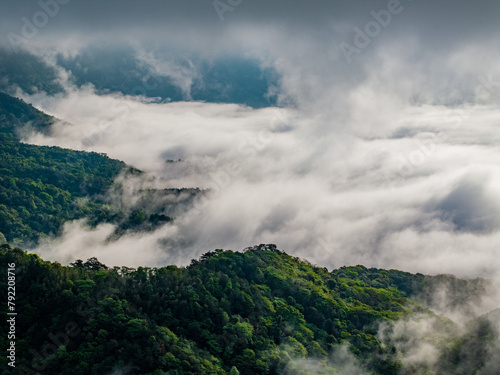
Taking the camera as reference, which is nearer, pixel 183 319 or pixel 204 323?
pixel 183 319

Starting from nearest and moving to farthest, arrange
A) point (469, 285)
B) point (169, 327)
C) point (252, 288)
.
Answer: point (169, 327) < point (252, 288) < point (469, 285)

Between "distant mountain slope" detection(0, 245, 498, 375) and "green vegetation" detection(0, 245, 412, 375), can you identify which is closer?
"green vegetation" detection(0, 245, 412, 375)

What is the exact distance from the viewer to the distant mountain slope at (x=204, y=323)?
78250mm

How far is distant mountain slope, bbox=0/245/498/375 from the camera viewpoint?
257ft

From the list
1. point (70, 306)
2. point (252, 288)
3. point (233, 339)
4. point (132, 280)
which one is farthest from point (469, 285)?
point (70, 306)

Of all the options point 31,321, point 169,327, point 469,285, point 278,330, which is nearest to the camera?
point 31,321

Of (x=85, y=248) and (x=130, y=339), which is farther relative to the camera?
(x=85, y=248)

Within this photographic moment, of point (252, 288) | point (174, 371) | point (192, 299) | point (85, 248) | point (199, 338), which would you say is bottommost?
point (174, 371)

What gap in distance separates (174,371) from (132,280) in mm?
23782

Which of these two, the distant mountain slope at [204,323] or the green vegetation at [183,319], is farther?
the distant mountain slope at [204,323]

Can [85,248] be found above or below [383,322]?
above

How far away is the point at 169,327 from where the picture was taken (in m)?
89.6

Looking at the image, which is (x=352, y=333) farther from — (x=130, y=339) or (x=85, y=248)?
(x=85, y=248)

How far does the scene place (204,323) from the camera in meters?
92.8
